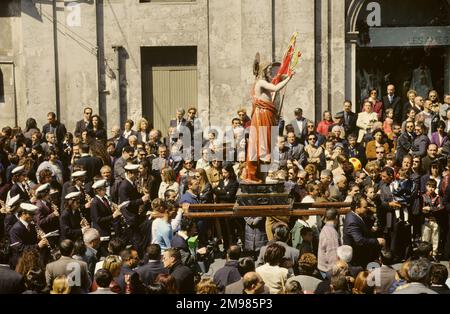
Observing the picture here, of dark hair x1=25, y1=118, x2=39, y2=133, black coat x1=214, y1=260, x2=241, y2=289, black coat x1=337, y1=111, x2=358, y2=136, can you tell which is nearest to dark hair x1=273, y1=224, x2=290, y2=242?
black coat x1=214, y1=260, x2=241, y2=289

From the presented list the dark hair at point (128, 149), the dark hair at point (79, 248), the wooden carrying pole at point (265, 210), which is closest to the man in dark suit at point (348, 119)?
the dark hair at point (128, 149)

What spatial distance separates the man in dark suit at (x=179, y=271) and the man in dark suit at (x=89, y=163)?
6.30 m

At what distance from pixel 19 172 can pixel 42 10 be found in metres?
7.67

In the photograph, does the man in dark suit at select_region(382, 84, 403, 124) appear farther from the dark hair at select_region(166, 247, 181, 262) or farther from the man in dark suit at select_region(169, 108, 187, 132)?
the dark hair at select_region(166, 247, 181, 262)

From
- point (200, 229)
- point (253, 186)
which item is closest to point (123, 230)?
point (200, 229)

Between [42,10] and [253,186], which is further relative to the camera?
[42,10]

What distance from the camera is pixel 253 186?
16156 millimetres

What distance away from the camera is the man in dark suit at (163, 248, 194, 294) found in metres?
13.6

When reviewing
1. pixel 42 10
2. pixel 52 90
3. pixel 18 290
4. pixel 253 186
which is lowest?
pixel 18 290

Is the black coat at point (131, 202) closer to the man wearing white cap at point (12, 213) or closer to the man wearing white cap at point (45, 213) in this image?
the man wearing white cap at point (45, 213)

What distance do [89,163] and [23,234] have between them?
4442 millimetres

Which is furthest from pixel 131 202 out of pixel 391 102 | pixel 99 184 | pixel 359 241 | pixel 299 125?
pixel 391 102
